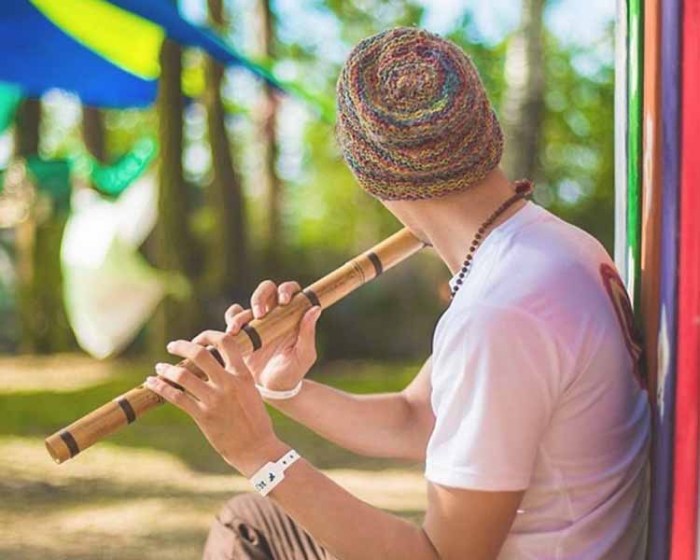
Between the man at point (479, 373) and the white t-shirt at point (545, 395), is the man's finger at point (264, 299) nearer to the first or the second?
the man at point (479, 373)

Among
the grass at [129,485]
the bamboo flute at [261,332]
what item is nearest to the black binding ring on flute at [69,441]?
the bamboo flute at [261,332]

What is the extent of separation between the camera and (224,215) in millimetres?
9586

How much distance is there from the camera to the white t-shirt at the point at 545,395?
158 cm

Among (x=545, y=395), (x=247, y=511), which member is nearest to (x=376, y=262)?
(x=247, y=511)

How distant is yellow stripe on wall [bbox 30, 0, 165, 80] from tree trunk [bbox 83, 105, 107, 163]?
12.7 feet

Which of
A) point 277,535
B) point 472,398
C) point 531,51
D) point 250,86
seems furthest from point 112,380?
point 472,398

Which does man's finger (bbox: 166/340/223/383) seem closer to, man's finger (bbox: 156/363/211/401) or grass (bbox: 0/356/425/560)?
man's finger (bbox: 156/363/211/401)

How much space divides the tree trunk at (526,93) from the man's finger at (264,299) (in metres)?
6.09

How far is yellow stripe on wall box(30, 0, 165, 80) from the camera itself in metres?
5.84

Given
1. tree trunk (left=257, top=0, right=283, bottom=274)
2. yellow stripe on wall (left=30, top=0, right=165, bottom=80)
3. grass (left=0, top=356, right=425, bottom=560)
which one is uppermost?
yellow stripe on wall (left=30, top=0, right=165, bottom=80)

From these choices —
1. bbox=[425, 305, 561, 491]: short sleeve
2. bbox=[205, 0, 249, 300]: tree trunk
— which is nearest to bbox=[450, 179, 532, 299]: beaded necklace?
bbox=[425, 305, 561, 491]: short sleeve

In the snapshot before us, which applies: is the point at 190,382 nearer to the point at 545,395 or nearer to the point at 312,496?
the point at 312,496

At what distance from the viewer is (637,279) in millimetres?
2064

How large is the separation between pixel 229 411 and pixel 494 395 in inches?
13.3
